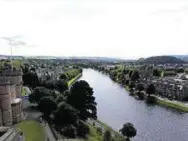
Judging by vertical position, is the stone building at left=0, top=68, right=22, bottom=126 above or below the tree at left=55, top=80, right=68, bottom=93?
above

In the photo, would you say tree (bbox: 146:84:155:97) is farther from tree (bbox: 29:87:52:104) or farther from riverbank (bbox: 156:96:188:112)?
tree (bbox: 29:87:52:104)

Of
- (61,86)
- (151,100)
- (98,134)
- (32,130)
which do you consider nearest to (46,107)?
(98,134)

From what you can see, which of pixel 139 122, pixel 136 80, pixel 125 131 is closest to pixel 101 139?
pixel 125 131

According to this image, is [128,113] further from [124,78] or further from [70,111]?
[124,78]

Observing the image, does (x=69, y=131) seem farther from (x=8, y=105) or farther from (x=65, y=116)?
(x=8, y=105)

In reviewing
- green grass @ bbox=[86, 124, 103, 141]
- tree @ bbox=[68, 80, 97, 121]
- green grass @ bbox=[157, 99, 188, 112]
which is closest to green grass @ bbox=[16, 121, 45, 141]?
green grass @ bbox=[86, 124, 103, 141]
